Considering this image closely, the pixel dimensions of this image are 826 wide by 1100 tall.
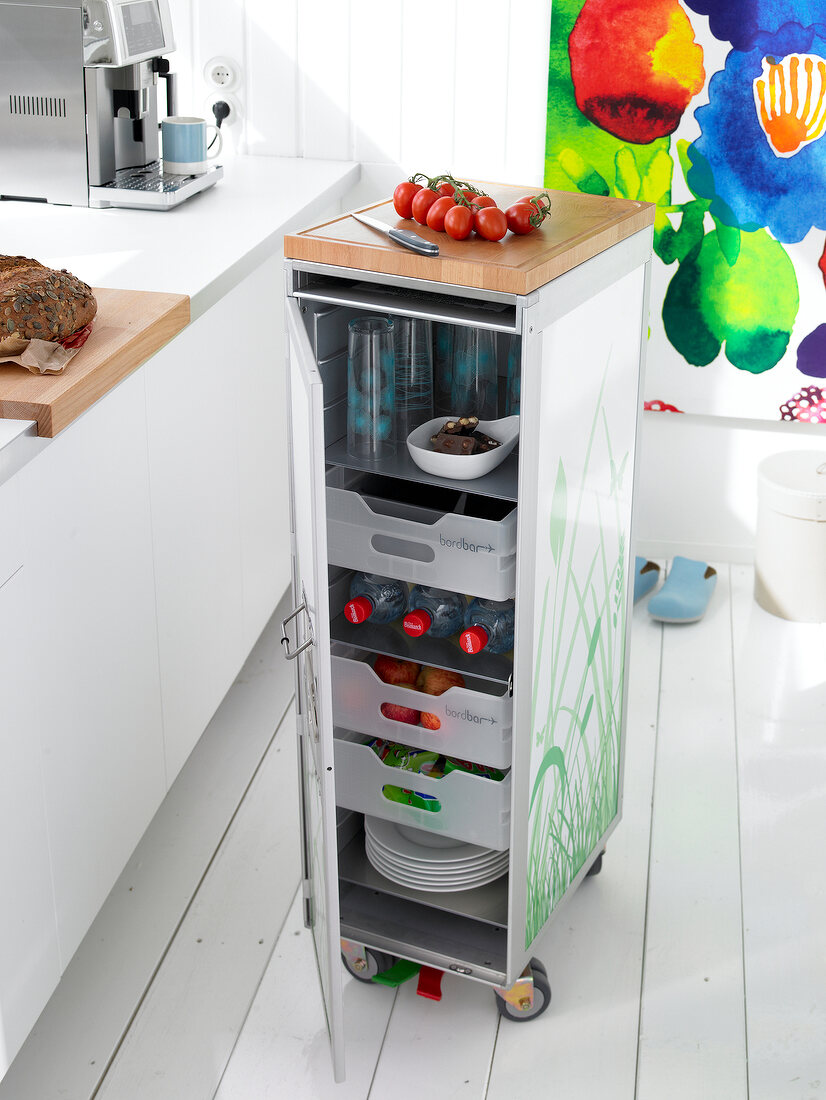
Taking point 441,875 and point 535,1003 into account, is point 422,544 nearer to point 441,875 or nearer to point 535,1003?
point 441,875

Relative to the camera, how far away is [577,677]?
1.89m

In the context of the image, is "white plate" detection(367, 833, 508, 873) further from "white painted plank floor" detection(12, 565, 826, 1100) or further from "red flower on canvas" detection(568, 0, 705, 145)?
"red flower on canvas" detection(568, 0, 705, 145)

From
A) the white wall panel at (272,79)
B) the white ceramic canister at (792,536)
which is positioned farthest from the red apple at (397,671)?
the white wall panel at (272,79)

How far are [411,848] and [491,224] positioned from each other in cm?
96

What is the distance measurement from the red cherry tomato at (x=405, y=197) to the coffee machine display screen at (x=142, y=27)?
3.63 ft

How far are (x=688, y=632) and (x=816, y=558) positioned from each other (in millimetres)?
357

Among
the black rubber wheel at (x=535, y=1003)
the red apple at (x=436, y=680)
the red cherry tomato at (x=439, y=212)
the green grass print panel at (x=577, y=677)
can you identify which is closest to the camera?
the red cherry tomato at (x=439, y=212)

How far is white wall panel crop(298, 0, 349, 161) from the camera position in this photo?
3035 mm

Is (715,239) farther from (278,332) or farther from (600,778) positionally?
(600,778)

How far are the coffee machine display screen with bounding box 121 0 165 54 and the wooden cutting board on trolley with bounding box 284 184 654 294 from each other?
105 cm

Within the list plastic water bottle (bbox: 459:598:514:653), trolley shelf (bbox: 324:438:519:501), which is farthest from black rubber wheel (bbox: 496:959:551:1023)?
trolley shelf (bbox: 324:438:519:501)

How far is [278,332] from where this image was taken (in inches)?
109

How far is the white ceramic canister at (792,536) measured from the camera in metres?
3.04

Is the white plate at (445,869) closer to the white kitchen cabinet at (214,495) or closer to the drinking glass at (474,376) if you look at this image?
the white kitchen cabinet at (214,495)
